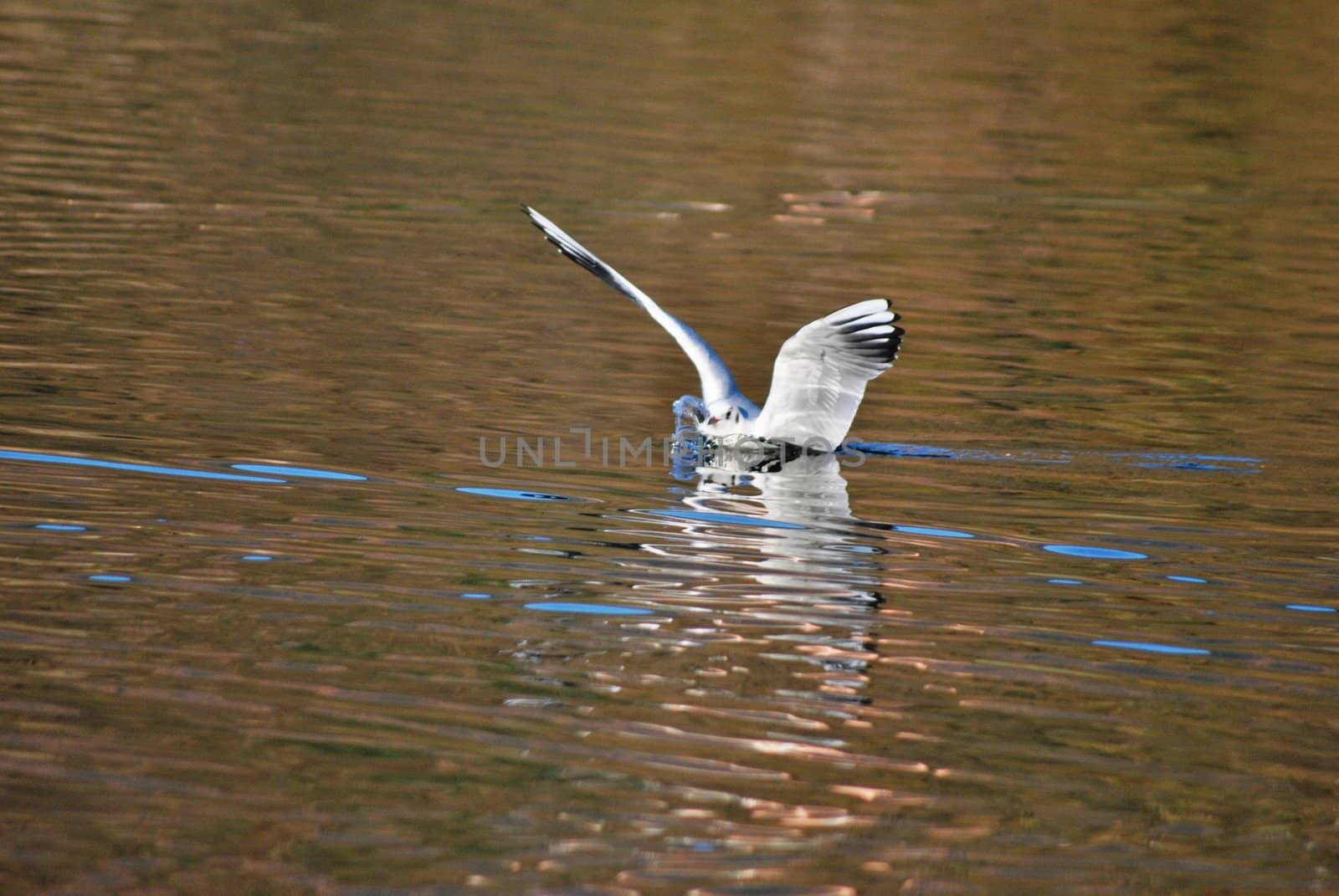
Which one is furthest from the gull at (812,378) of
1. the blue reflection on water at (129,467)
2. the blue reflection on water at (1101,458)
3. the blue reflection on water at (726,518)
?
the blue reflection on water at (129,467)

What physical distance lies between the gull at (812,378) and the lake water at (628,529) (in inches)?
11.0

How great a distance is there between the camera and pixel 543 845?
17.3ft

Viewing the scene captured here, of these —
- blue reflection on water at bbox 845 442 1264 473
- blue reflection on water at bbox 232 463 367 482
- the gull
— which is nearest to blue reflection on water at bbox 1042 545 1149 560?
the gull

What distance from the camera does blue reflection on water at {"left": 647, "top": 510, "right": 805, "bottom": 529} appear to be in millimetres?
8875

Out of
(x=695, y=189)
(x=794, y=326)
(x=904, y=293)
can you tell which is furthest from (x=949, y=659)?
(x=695, y=189)

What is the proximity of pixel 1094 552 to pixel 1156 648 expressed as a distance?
139cm

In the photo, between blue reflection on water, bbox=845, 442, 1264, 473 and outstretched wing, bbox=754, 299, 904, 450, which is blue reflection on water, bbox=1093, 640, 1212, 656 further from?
blue reflection on water, bbox=845, 442, 1264, 473

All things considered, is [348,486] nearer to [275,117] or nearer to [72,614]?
[72,614]

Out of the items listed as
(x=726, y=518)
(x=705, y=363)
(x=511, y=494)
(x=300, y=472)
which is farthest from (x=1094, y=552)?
(x=300, y=472)

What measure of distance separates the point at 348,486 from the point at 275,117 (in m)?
13.5

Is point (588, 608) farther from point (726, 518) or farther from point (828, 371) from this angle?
point (828, 371)

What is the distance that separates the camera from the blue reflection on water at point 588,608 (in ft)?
23.7

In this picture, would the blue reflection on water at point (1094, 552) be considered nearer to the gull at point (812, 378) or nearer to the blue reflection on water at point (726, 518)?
the blue reflection on water at point (726, 518)

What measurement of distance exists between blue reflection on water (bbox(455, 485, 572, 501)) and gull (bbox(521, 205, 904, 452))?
1.62 m
